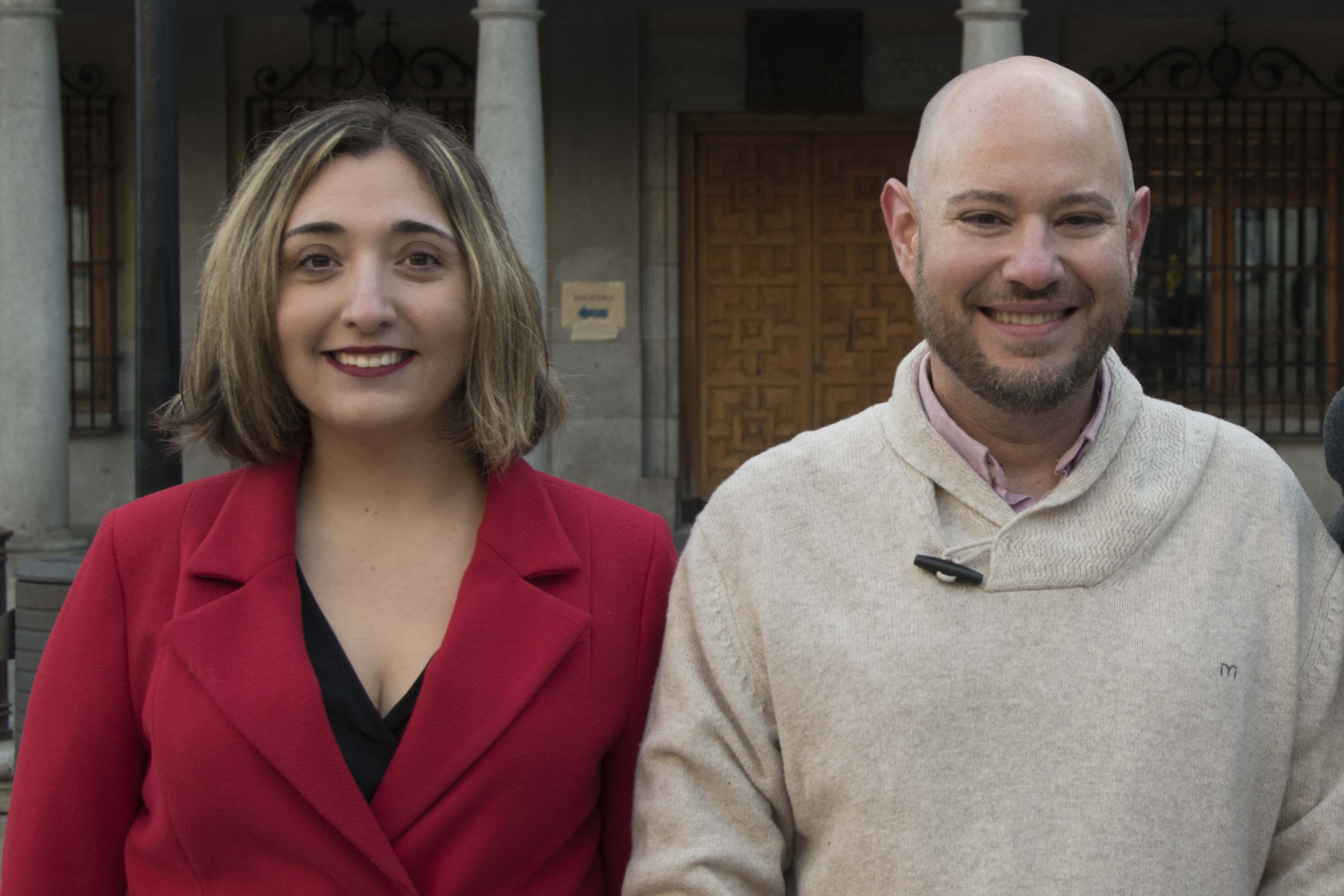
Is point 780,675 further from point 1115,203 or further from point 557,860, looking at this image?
point 1115,203

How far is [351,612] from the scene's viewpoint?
212 cm

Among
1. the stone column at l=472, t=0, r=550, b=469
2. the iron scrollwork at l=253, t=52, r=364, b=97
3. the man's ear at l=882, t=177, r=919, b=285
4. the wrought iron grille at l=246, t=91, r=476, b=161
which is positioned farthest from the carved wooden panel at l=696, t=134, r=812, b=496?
the man's ear at l=882, t=177, r=919, b=285

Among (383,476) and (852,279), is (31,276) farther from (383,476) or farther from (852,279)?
(383,476)

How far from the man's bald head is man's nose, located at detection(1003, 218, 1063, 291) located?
0.14 metres

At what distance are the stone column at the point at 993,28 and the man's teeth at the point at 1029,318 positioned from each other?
7339 millimetres

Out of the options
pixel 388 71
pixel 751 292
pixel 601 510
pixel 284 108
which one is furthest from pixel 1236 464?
pixel 284 108

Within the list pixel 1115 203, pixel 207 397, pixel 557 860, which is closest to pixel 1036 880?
pixel 557 860

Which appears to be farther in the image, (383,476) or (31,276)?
(31,276)

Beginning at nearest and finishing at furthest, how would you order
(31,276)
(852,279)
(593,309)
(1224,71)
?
(31,276), (1224,71), (593,309), (852,279)

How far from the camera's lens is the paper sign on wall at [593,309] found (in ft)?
37.2

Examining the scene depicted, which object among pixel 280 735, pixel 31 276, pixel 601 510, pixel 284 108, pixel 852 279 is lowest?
pixel 280 735

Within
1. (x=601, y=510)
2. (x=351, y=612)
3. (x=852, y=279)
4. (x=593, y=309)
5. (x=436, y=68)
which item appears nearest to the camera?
(x=351, y=612)

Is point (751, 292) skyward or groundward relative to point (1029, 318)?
skyward

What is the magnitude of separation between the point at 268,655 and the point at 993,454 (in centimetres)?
105
